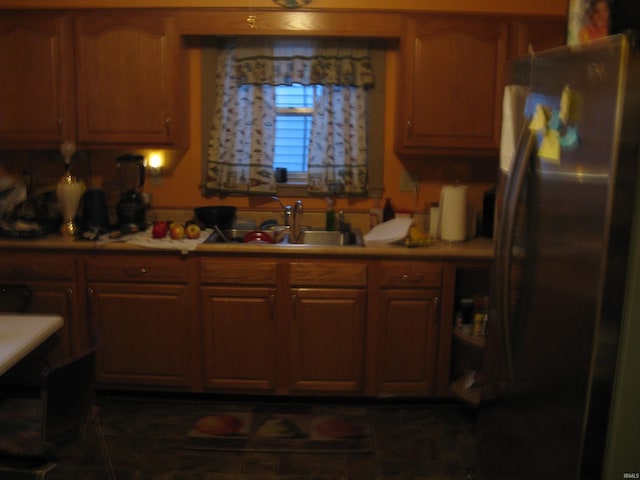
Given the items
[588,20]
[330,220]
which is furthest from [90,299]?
[588,20]

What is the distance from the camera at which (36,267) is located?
10.6 ft

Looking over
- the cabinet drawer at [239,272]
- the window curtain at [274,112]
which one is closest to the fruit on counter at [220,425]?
the cabinet drawer at [239,272]

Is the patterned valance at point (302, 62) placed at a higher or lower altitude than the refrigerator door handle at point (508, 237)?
higher

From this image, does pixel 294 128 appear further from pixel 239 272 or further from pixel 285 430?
pixel 285 430

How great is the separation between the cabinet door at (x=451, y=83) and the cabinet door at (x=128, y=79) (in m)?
1.20

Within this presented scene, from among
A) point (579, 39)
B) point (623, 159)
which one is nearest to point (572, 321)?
point (623, 159)

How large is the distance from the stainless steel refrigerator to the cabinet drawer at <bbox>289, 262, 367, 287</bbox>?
4.23 ft

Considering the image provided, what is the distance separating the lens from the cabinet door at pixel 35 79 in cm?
332

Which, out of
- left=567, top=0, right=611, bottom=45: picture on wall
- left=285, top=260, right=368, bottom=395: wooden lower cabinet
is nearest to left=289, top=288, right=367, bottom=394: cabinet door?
→ left=285, top=260, right=368, bottom=395: wooden lower cabinet

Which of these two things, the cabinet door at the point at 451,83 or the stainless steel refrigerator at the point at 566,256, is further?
the cabinet door at the point at 451,83

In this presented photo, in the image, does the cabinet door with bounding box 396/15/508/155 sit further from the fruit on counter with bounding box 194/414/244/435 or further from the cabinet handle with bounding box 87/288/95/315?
the cabinet handle with bounding box 87/288/95/315

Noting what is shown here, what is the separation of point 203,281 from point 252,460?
889 mm

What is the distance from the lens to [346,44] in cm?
355

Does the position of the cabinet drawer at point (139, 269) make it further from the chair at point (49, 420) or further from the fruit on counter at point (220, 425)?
the chair at point (49, 420)
